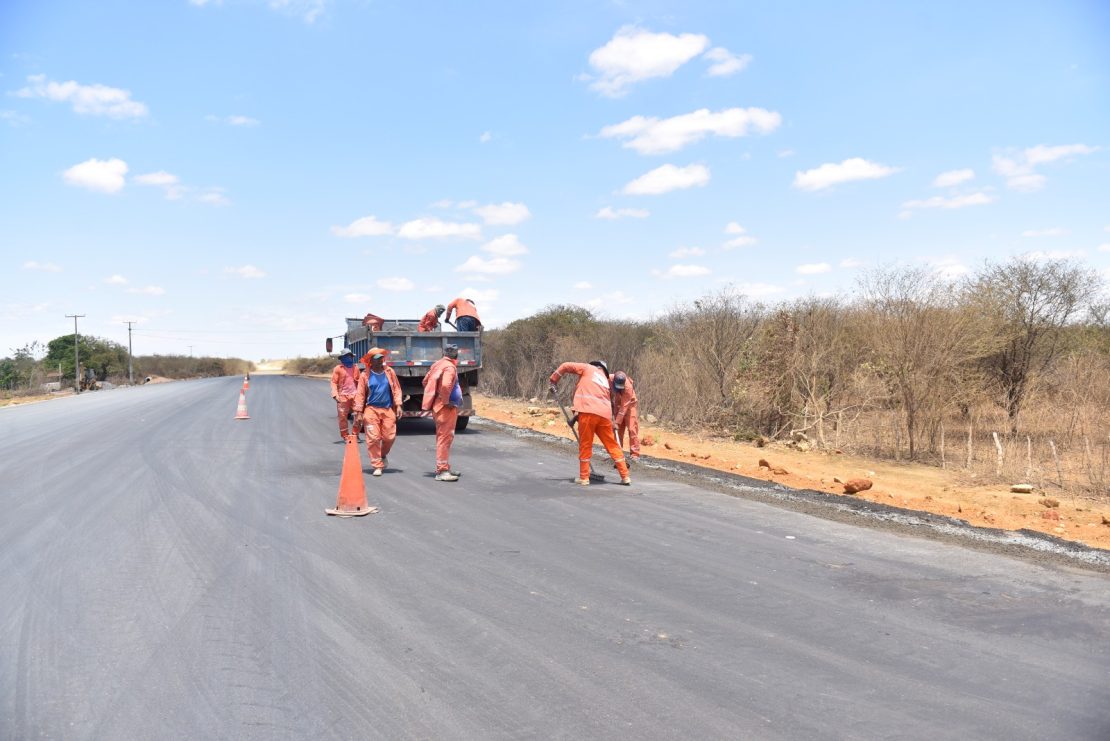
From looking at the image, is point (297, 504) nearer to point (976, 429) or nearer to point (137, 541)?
point (137, 541)

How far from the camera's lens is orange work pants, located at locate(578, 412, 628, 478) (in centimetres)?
1095

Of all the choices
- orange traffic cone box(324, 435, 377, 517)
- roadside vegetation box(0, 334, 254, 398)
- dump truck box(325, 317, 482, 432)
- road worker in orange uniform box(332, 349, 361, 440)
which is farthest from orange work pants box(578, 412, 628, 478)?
roadside vegetation box(0, 334, 254, 398)

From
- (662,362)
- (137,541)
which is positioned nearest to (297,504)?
(137,541)

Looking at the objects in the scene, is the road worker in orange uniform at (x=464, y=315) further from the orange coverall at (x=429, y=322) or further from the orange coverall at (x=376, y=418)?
the orange coverall at (x=376, y=418)

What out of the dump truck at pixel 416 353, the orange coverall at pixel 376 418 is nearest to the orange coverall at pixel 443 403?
the orange coverall at pixel 376 418

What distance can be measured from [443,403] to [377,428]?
1.12 m

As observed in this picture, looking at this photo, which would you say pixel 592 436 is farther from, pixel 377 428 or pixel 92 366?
pixel 92 366

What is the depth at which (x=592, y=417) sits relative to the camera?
10977mm

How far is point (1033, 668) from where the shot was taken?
15.3ft

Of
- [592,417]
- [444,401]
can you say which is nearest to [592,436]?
[592,417]

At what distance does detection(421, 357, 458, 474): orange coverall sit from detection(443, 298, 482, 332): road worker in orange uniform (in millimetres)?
6360

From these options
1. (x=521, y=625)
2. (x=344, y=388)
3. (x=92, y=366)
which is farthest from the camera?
(x=92, y=366)

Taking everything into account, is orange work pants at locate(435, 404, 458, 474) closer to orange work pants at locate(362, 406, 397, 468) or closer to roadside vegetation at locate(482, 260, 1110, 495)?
orange work pants at locate(362, 406, 397, 468)

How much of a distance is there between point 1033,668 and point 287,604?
183 inches
